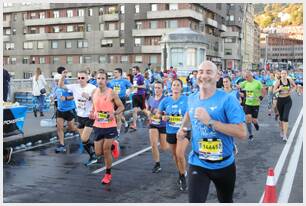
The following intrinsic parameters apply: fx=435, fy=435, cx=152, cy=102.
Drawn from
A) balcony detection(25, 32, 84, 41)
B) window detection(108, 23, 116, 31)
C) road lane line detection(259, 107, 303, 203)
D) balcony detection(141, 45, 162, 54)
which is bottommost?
road lane line detection(259, 107, 303, 203)

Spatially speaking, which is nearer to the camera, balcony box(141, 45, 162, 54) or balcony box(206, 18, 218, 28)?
balcony box(141, 45, 162, 54)

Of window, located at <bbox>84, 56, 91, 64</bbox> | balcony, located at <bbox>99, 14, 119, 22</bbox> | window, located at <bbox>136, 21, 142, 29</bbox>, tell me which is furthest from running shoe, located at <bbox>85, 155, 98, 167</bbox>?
window, located at <bbox>84, 56, 91, 64</bbox>

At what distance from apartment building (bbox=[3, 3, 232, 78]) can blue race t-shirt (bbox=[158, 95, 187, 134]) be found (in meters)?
53.0

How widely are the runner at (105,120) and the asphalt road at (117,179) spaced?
1.59ft

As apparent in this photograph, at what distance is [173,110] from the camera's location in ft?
23.8

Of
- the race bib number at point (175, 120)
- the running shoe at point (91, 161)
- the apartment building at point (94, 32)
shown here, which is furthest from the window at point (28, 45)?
the race bib number at point (175, 120)

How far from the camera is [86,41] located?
66.4 meters

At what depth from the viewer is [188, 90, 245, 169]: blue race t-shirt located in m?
4.26

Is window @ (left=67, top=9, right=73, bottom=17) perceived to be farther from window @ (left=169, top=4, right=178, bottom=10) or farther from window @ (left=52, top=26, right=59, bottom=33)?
window @ (left=169, top=4, right=178, bottom=10)

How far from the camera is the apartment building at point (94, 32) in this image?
61281 mm

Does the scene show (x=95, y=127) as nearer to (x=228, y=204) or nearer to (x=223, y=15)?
(x=228, y=204)

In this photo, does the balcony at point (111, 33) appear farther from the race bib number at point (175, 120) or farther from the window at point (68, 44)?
the race bib number at point (175, 120)

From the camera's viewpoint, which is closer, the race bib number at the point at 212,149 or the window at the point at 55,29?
the race bib number at the point at 212,149

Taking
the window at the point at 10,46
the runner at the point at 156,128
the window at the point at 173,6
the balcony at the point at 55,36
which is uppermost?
the window at the point at 173,6
